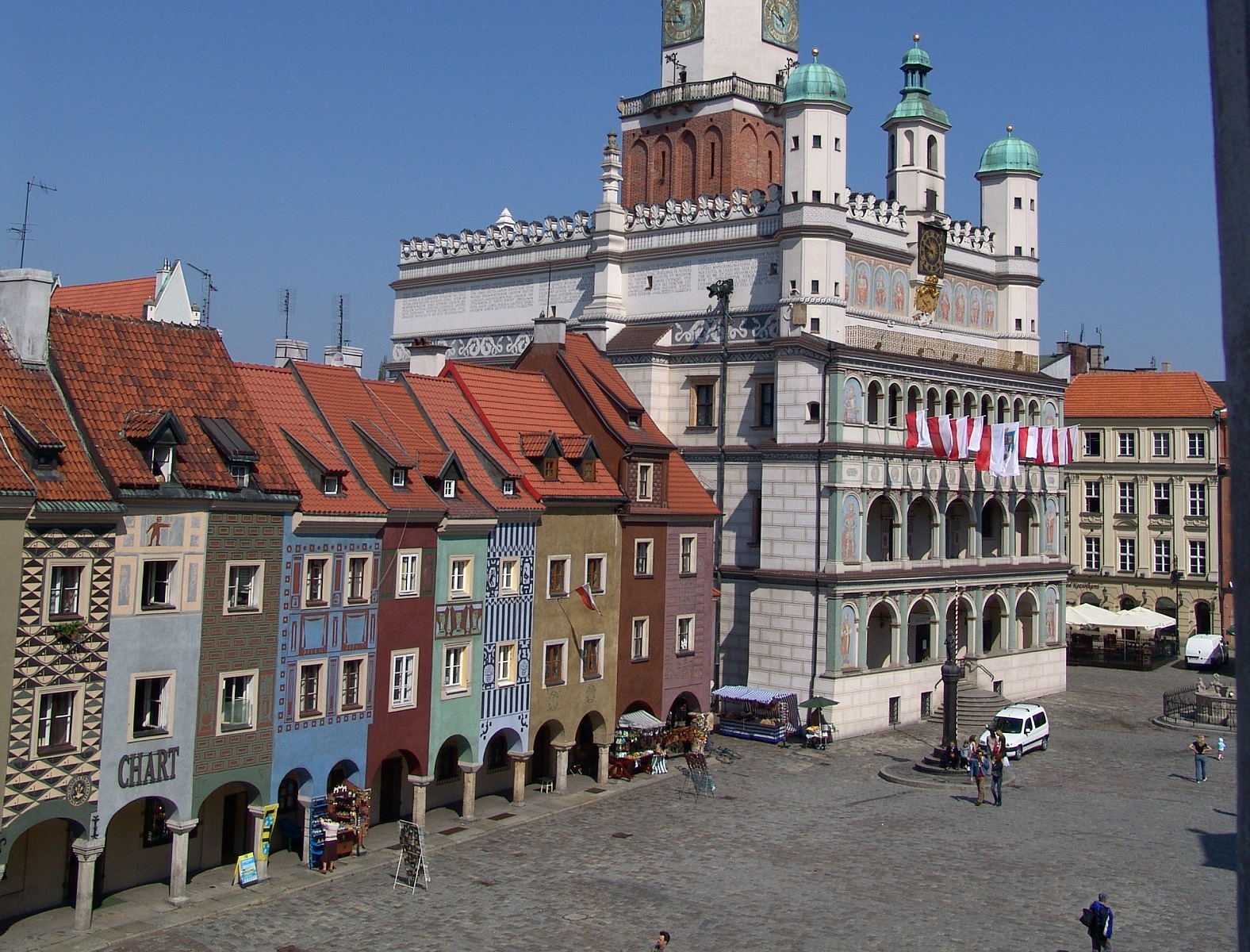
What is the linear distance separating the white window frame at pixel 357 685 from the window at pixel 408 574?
Answer: 2.16m

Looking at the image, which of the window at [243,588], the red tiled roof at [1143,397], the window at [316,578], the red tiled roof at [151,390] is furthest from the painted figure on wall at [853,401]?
the red tiled roof at [1143,397]

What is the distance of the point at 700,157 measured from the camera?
63.3 metres

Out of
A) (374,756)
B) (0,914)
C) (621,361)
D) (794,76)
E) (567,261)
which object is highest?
(794,76)

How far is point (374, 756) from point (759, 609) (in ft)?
73.9

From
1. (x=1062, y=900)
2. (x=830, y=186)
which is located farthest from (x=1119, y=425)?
(x=1062, y=900)

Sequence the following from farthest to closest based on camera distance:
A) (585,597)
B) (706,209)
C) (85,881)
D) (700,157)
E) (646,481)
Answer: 1. (700,157)
2. (706,209)
3. (646,481)
4. (585,597)
5. (85,881)

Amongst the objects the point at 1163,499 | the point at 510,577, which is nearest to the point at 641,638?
the point at 510,577

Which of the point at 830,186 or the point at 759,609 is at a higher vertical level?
the point at 830,186

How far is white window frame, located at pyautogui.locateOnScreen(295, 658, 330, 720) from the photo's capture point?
32.6 metres

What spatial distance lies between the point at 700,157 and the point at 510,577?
101ft

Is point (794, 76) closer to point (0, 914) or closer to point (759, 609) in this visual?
point (759, 609)

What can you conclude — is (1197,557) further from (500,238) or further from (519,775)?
(519,775)

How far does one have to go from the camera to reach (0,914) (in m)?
28.2

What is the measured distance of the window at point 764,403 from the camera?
54719mm
